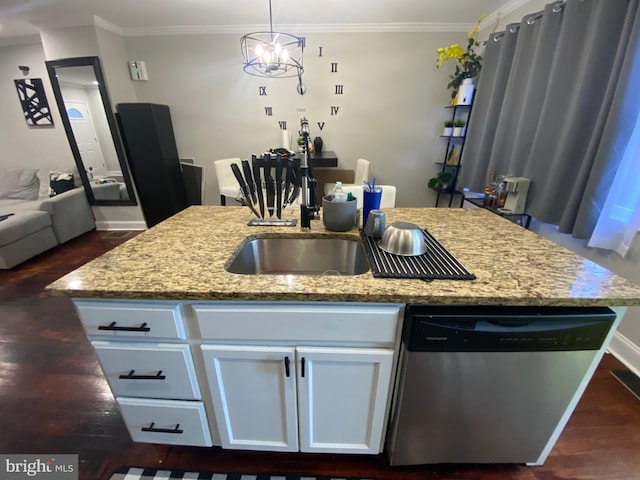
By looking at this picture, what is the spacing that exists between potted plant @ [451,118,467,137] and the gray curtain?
0.56 m

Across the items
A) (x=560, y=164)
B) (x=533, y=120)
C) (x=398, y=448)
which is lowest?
(x=398, y=448)

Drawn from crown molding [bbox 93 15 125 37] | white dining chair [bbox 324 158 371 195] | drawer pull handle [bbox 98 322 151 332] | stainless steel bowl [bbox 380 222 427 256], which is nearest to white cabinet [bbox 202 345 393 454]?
drawer pull handle [bbox 98 322 151 332]

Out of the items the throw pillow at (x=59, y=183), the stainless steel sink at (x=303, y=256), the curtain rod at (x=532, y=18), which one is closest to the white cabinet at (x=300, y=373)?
the stainless steel sink at (x=303, y=256)

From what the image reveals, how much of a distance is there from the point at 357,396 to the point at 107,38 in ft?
14.5

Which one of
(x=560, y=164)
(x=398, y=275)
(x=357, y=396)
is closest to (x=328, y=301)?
(x=398, y=275)

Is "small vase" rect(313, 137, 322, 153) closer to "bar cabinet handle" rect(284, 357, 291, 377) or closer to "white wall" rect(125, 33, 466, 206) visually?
"white wall" rect(125, 33, 466, 206)

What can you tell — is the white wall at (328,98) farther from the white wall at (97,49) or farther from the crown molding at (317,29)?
the white wall at (97,49)

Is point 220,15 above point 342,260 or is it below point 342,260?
above

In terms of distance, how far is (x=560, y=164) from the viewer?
5.96 ft

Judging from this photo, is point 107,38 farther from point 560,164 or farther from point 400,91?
point 560,164

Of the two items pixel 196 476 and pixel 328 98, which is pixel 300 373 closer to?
pixel 196 476

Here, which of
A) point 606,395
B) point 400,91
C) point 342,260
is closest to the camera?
point 342,260

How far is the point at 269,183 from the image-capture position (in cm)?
130

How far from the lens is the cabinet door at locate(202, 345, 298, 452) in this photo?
913mm
